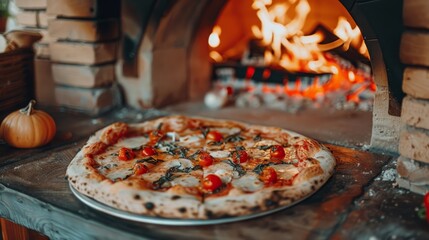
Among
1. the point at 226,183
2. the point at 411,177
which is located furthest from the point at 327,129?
the point at 226,183

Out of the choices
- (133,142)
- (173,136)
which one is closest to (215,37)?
(173,136)

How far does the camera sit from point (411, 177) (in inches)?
95.3

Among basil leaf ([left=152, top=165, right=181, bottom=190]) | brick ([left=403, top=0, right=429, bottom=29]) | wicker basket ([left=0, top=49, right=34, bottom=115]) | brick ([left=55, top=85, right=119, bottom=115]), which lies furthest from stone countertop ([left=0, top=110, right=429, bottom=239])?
brick ([left=55, top=85, right=119, bottom=115])

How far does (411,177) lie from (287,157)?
2.12ft

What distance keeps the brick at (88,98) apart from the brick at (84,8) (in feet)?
1.91

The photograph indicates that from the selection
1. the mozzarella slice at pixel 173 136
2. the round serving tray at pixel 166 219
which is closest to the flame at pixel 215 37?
the mozzarella slice at pixel 173 136

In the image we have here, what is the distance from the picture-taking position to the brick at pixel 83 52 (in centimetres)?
387

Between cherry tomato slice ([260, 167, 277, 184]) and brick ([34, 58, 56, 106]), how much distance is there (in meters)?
2.48

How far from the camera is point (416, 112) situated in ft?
7.77

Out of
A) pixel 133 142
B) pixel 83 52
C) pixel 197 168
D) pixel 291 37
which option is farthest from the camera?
pixel 291 37

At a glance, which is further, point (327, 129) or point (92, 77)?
point (92, 77)

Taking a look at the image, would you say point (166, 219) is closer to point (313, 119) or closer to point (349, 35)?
point (313, 119)

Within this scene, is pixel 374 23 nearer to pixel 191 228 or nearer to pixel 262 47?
pixel 191 228

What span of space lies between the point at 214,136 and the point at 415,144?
118cm
